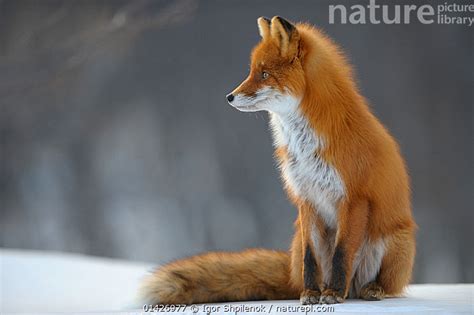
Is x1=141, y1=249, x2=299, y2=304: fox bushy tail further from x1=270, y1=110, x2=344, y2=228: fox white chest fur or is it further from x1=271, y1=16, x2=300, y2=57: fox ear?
x1=271, y1=16, x2=300, y2=57: fox ear

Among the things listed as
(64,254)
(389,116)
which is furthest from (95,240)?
(389,116)

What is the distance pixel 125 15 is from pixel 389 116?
1696 millimetres

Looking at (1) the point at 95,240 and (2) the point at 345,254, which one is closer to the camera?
(2) the point at 345,254

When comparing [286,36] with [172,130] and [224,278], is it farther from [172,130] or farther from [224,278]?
[172,130]

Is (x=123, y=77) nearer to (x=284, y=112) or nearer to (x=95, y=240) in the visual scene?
(x=95, y=240)

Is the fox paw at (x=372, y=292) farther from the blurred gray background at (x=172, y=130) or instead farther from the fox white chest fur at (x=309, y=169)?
the blurred gray background at (x=172, y=130)

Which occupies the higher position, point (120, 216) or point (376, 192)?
point (376, 192)

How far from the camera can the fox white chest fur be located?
8.01 ft

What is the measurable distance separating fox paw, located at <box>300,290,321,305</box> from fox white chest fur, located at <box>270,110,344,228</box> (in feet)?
0.91

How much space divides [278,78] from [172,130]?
1.59m

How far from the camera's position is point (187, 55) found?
3850 millimetres

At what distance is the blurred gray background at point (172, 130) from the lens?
3.76 metres

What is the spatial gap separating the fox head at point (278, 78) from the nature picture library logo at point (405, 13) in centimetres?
119

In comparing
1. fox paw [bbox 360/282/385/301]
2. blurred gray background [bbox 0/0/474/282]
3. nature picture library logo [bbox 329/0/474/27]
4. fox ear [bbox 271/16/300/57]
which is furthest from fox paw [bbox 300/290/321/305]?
nature picture library logo [bbox 329/0/474/27]
